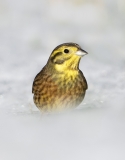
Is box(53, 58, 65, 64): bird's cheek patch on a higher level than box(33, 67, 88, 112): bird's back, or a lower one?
higher

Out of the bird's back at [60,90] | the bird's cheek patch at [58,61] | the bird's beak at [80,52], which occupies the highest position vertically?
the bird's cheek patch at [58,61]

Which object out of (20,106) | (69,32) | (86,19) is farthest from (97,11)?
(20,106)

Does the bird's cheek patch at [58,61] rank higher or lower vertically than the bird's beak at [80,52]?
higher

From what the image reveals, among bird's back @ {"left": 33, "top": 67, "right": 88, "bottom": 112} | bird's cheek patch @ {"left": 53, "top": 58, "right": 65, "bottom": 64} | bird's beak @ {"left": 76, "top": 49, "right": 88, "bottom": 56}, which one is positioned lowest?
bird's back @ {"left": 33, "top": 67, "right": 88, "bottom": 112}

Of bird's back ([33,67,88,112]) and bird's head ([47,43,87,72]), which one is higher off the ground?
bird's head ([47,43,87,72])

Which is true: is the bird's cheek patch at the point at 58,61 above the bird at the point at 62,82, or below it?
above
